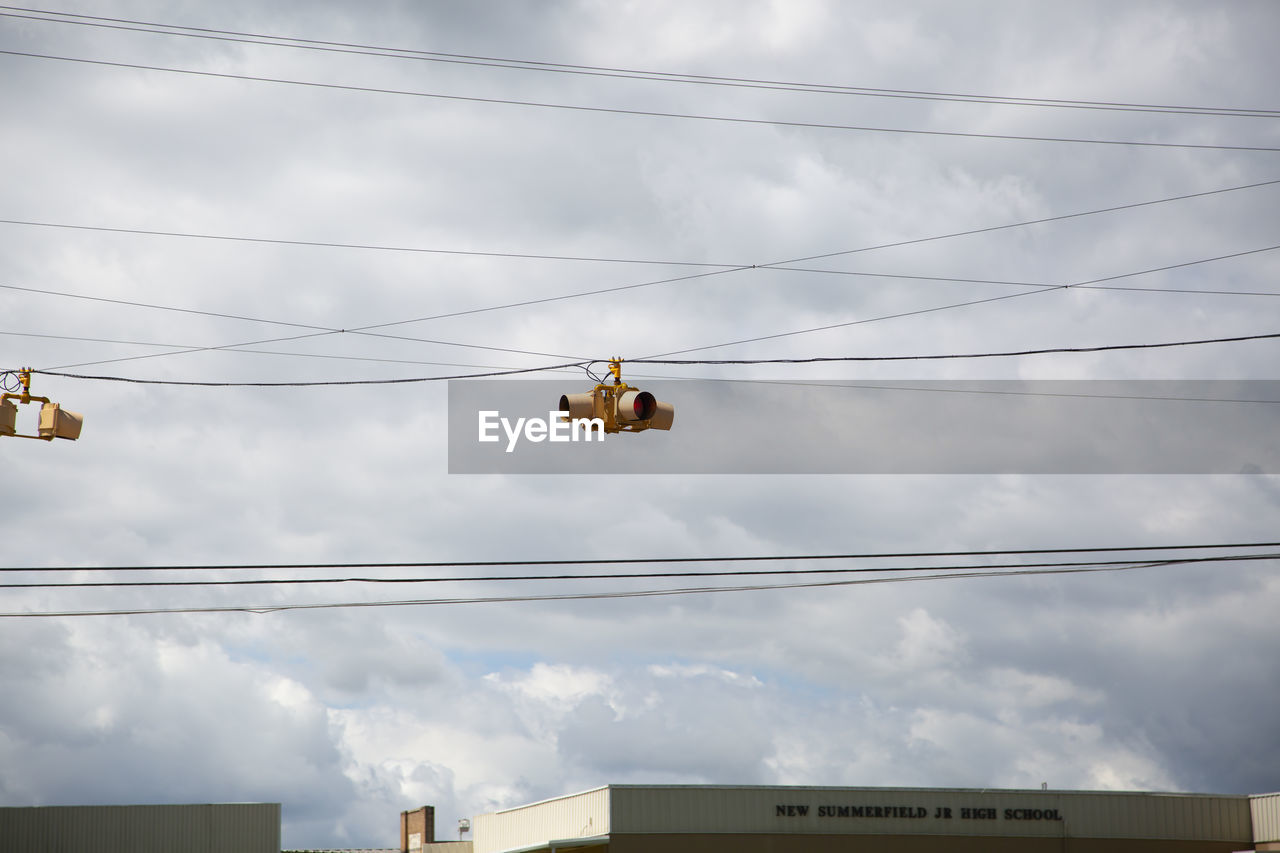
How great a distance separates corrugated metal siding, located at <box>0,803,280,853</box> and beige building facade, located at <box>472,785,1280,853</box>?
11352mm

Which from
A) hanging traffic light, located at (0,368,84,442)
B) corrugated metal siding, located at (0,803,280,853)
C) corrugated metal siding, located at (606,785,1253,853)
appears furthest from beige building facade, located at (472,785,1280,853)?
hanging traffic light, located at (0,368,84,442)

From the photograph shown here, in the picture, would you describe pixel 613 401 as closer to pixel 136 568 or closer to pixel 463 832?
pixel 136 568

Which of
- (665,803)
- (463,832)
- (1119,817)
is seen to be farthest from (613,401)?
(463,832)

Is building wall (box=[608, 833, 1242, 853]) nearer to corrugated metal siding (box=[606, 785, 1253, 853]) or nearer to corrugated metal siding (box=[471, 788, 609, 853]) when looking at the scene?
corrugated metal siding (box=[606, 785, 1253, 853])

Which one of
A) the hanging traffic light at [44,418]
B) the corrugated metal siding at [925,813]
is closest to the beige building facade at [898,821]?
the corrugated metal siding at [925,813]

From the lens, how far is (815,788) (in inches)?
1522

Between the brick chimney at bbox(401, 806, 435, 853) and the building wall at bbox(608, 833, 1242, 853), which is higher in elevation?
the brick chimney at bbox(401, 806, 435, 853)

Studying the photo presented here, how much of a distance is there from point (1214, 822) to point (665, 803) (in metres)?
15.9

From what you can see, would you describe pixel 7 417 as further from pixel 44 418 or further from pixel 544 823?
pixel 544 823

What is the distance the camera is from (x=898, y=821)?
39.1 m

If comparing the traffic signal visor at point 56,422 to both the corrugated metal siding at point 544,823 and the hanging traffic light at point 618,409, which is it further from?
the corrugated metal siding at point 544,823

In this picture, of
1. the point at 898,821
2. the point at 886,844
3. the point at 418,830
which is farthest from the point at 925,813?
the point at 418,830

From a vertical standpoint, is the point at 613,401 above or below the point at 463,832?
above

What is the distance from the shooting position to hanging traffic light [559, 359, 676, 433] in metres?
16.8
